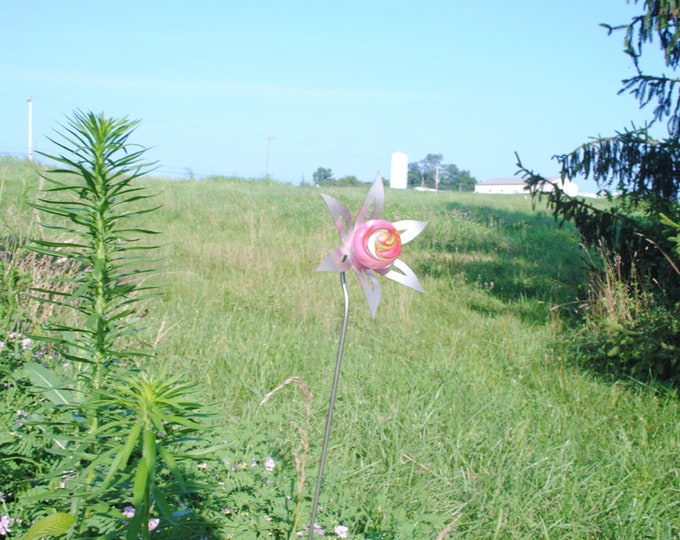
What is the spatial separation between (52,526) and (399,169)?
36.1m

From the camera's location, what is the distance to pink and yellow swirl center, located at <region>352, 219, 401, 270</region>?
6.89 ft

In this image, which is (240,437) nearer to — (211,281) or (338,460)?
(338,460)

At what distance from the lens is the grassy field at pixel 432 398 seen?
2.83 metres

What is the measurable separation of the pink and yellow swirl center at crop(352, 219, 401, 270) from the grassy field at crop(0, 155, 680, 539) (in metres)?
0.74

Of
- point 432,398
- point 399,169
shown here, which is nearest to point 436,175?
point 399,169

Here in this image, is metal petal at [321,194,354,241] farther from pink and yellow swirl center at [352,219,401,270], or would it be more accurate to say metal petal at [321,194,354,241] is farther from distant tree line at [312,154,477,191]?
distant tree line at [312,154,477,191]

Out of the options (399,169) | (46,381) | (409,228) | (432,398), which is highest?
(399,169)

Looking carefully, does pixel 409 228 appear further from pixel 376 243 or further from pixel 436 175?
pixel 436 175

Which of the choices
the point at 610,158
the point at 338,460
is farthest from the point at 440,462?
the point at 610,158

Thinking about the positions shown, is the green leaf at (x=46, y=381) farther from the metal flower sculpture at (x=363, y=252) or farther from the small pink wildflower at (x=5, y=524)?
the metal flower sculpture at (x=363, y=252)

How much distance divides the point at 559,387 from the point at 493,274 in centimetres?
416

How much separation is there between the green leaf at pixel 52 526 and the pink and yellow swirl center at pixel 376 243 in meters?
1.12

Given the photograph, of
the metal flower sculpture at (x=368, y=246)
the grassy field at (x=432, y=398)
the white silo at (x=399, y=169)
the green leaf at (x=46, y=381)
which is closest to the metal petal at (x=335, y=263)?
the metal flower sculpture at (x=368, y=246)

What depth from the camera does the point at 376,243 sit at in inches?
82.7
